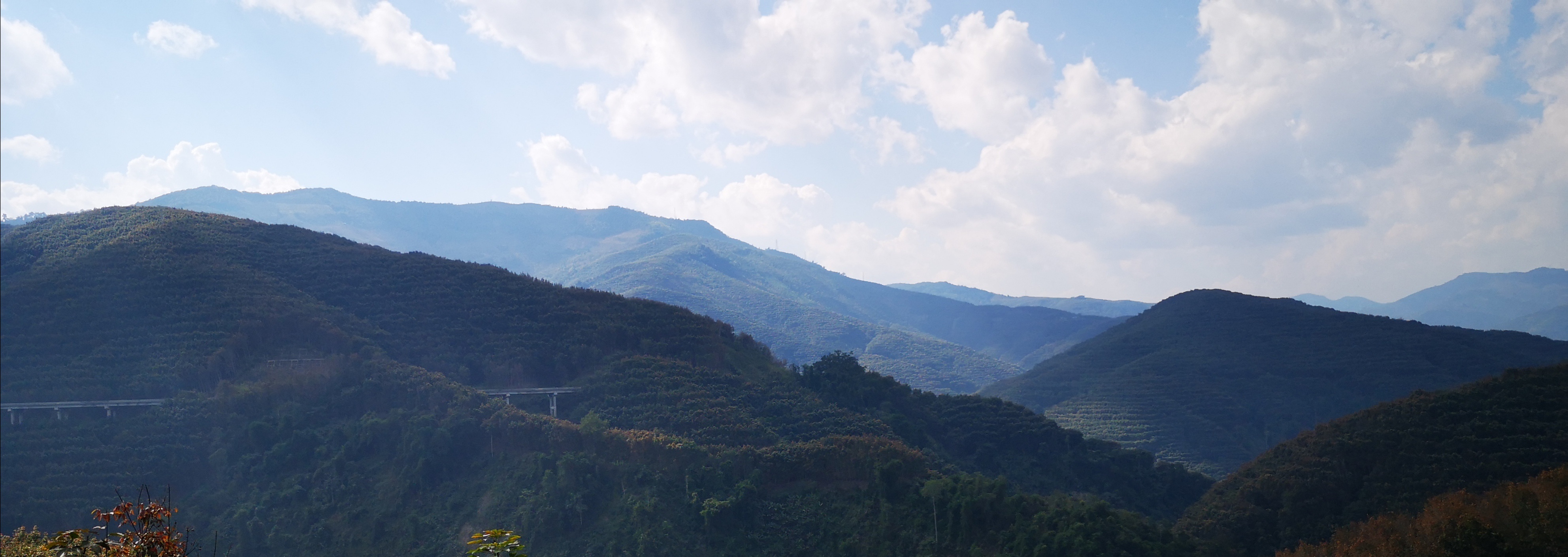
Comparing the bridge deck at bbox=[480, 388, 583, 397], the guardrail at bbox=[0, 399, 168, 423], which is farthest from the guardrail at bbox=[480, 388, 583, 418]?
the guardrail at bbox=[0, 399, 168, 423]

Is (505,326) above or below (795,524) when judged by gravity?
above

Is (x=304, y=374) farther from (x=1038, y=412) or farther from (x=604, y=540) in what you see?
(x=1038, y=412)

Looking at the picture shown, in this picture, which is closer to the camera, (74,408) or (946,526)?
(946,526)

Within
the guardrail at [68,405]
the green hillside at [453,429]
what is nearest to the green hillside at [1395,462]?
the green hillside at [453,429]

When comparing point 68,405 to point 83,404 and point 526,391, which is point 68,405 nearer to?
point 83,404

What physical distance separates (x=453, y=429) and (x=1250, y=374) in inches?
2912

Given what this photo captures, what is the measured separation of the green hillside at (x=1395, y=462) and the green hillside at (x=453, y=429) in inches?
189

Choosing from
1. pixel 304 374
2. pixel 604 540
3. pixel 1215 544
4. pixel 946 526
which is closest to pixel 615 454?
pixel 604 540

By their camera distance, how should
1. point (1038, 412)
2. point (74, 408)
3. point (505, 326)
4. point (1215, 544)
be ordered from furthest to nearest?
point (1038, 412) → point (505, 326) → point (74, 408) → point (1215, 544)

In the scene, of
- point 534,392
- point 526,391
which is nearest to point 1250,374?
point 534,392

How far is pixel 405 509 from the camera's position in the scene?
1542 inches

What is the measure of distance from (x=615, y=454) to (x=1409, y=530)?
30.5 meters

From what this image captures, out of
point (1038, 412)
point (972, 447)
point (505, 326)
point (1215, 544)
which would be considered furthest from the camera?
point (1038, 412)

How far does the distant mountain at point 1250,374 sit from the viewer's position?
71750mm
